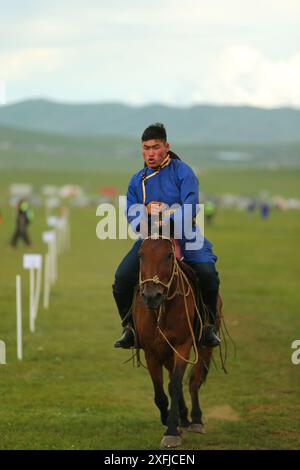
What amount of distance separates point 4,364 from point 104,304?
935 centimetres

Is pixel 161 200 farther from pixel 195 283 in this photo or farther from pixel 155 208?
pixel 195 283

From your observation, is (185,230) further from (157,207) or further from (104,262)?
A: (104,262)

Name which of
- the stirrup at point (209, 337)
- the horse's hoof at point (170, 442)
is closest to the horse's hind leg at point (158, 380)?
the horse's hoof at point (170, 442)

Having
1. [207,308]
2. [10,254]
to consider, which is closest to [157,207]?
[207,308]

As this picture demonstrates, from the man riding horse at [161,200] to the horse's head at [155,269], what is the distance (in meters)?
0.37

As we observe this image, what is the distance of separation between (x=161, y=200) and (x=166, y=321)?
4.15 ft

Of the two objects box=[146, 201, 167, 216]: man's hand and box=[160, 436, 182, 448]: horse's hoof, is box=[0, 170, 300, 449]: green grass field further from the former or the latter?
box=[146, 201, 167, 216]: man's hand

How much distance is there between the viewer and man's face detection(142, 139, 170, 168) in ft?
35.3

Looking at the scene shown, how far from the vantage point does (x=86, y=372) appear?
1589 cm

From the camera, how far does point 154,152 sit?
1079cm

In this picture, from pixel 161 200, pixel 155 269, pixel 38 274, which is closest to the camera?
pixel 155 269

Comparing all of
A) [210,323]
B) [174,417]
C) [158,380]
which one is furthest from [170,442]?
[210,323]

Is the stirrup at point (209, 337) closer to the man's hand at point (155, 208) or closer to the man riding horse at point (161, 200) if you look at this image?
the man riding horse at point (161, 200)

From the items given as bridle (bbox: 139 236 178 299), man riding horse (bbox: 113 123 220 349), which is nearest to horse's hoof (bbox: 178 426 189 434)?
man riding horse (bbox: 113 123 220 349)
